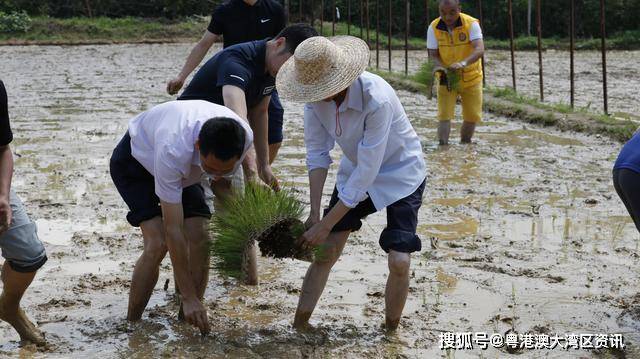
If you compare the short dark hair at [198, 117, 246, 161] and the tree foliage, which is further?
the tree foliage

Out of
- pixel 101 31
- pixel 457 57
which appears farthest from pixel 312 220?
pixel 101 31

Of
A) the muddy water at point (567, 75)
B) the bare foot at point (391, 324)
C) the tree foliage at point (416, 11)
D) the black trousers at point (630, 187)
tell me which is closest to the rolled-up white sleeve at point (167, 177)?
the bare foot at point (391, 324)

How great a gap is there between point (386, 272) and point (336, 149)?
3877mm

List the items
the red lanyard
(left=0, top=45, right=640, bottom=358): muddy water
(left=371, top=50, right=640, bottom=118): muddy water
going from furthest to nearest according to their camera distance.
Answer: (left=371, top=50, right=640, bottom=118): muddy water
(left=0, top=45, right=640, bottom=358): muddy water
the red lanyard

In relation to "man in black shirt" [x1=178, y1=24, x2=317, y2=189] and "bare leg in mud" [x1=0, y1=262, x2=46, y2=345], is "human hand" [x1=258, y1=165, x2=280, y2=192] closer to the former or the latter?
"man in black shirt" [x1=178, y1=24, x2=317, y2=189]

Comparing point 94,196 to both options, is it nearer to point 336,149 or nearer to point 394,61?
point 336,149

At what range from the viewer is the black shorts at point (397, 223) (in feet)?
13.5

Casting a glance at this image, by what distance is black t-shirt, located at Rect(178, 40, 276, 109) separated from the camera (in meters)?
4.66

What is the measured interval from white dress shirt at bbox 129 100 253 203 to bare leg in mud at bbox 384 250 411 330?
0.86 metres

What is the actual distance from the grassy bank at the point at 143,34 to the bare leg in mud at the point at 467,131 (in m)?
13.8

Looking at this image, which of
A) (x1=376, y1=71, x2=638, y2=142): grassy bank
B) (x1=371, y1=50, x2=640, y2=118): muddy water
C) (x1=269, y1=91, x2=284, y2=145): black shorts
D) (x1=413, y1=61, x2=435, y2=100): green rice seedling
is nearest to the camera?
(x1=269, y1=91, x2=284, y2=145): black shorts

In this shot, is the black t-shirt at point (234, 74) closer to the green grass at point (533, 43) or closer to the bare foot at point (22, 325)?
the bare foot at point (22, 325)

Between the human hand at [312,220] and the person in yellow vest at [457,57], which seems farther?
the person in yellow vest at [457,57]

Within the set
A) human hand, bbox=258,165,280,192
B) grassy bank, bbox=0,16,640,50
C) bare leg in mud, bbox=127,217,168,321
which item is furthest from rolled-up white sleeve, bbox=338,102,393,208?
grassy bank, bbox=0,16,640,50
